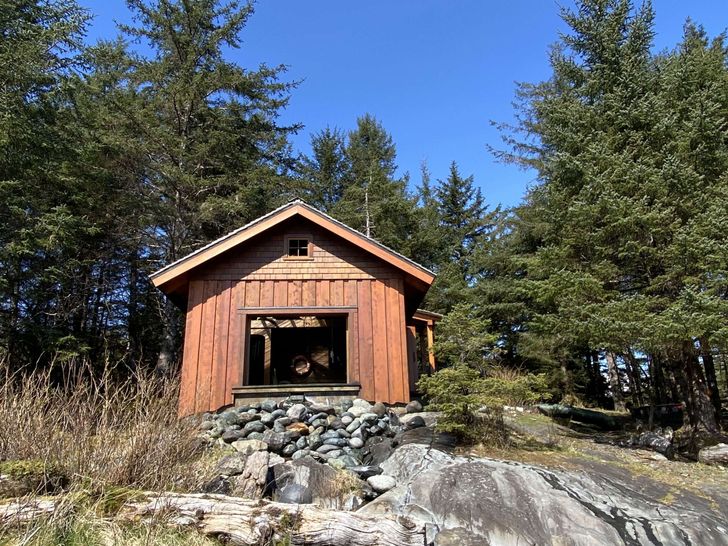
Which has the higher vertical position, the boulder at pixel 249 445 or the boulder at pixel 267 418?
the boulder at pixel 267 418

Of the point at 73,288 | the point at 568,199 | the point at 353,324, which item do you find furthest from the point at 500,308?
the point at 73,288

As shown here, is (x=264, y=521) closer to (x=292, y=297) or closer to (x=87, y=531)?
(x=87, y=531)

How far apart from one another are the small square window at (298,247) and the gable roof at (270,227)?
56cm

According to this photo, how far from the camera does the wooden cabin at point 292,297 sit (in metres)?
9.39

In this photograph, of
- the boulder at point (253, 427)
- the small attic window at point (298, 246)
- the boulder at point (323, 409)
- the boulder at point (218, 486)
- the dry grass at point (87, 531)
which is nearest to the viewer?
the dry grass at point (87, 531)

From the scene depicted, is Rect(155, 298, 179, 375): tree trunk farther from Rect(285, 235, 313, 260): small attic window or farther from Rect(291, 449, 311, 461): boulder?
Rect(291, 449, 311, 461): boulder

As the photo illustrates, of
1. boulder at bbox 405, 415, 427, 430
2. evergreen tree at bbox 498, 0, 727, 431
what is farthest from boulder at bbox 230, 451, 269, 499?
evergreen tree at bbox 498, 0, 727, 431

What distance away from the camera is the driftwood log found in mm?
4273

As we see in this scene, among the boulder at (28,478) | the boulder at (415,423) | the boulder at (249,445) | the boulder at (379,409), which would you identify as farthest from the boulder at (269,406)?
the boulder at (28,478)

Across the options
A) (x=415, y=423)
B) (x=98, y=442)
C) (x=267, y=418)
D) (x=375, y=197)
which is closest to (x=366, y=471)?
(x=415, y=423)

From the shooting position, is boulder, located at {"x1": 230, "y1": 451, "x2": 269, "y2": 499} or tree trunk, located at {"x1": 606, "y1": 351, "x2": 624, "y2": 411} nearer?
boulder, located at {"x1": 230, "y1": 451, "x2": 269, "y2": 499}

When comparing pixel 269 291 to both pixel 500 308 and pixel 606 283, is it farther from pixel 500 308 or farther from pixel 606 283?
pixel 500 308

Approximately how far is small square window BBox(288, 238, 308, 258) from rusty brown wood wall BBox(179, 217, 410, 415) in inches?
8.1

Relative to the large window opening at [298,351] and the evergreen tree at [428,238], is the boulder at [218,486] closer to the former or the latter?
the large window opening at [298,351]
